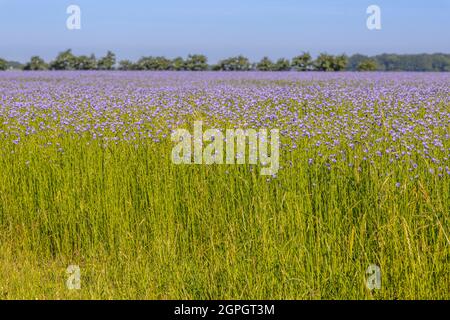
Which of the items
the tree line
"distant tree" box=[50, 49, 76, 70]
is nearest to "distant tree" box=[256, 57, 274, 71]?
the tree line

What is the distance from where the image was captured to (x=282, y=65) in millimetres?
31453

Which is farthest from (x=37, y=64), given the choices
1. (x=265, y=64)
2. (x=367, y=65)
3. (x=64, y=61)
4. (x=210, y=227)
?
(x=210, y=227)

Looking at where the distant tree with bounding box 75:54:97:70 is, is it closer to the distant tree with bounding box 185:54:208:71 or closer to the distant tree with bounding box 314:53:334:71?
the distant tree with bounding box 185:54:208:71

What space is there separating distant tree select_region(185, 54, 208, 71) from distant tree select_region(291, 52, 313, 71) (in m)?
4.87

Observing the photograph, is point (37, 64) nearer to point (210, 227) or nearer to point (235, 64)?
point (235, 64)

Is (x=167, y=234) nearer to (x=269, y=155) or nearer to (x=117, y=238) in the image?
(x=117, y=238)

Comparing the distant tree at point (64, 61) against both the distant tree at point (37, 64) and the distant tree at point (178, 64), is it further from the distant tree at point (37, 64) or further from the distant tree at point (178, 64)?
the distant tree at point (178, 64)

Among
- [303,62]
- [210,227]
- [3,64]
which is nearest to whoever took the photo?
[210,227]

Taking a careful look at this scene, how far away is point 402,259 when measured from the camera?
423 cm

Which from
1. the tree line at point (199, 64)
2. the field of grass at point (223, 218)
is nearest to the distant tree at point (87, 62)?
the tree line at point (199, 64)

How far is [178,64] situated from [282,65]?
5849 millimetres

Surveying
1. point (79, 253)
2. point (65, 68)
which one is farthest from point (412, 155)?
point (65, 68)

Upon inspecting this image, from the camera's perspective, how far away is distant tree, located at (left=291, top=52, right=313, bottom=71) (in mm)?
29297
